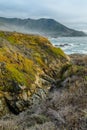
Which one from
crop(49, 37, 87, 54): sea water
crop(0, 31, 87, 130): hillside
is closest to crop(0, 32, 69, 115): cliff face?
crop(0, 31, 87, 130): hillside

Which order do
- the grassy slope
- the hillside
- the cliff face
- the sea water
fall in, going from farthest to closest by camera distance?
the sea water
the grassy slope
the cliff face
the hillside

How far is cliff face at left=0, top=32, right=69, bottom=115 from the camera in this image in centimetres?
1290

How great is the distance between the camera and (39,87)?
14.5m

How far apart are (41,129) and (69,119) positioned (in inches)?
29.5

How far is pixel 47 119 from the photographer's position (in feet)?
22.5

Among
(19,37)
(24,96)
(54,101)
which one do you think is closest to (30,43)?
(19,37)

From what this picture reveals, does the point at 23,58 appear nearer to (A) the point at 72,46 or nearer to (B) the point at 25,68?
(B) the point at 25,68

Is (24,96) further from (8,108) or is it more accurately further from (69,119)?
(69,119)

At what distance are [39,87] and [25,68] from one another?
1.48 meters

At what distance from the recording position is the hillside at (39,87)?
672cm

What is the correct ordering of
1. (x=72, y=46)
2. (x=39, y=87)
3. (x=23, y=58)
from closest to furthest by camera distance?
1. (x=39, y=87)
2. (x=23, y=58)
3. (x=72, y=46)

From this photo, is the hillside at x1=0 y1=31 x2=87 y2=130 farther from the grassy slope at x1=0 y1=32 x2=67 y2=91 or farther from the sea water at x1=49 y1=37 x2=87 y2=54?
the sea water at x1=49 y1=37 x2=87 y2=54

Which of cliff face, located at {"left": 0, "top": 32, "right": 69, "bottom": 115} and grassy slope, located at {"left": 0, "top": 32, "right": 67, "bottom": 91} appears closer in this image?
cliff face, located at {"left": 0, "top": 32, "right": 69, "bottom": 115}

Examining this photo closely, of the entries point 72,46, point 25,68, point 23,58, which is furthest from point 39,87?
point 72,46
